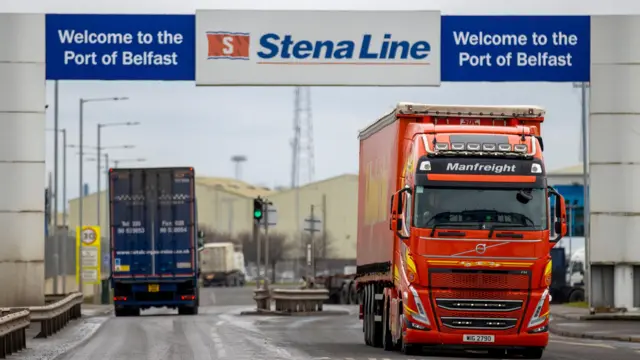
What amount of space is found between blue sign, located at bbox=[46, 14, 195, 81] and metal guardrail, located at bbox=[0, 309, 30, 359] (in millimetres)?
9902

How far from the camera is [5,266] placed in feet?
126

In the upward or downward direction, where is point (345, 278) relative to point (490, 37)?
downward

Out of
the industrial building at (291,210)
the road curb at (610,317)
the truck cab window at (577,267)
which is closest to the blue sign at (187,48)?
the road curb at (610,317)

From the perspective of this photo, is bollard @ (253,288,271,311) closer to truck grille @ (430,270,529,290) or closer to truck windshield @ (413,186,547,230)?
truck grille @ (430,270,529,290)

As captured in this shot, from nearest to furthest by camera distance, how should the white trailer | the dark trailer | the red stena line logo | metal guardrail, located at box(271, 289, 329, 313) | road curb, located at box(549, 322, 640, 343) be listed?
road curb, located at box(549, 322, 640, 343) → the red stena line logo → the dark trailer → metal guardrail, located at box(271, 289, 329, 313) → the white trailer

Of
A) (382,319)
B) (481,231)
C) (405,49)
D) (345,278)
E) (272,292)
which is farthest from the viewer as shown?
(345,278)

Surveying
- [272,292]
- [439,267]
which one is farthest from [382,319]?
[272,292]

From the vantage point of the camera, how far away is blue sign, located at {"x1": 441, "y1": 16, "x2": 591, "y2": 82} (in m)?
37.9

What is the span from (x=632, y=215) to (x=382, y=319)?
1458 cm

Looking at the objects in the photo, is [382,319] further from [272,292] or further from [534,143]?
[272,292]

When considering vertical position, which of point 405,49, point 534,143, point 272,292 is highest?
point 405,49

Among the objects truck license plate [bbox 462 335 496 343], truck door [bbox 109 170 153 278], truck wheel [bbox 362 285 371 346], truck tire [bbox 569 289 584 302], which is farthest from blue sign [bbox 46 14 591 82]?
truck tire [bbox 569 289 584 302]

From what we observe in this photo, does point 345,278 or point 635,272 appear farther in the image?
point 345,278

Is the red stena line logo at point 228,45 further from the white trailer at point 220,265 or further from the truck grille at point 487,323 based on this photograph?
the white trailer at point 220,265
